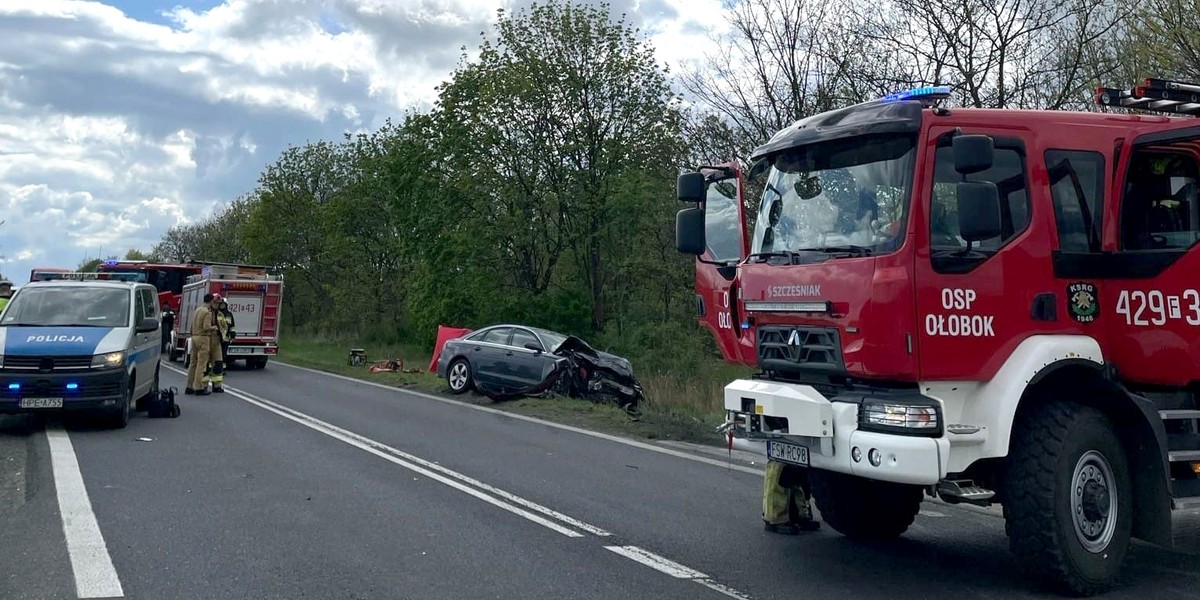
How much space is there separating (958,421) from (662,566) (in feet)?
6.83

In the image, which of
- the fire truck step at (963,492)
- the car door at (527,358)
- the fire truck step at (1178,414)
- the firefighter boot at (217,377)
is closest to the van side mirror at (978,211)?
the fire truck step at (963,492)

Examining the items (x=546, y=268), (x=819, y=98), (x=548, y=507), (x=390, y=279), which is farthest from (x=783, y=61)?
(x=390, y=279)

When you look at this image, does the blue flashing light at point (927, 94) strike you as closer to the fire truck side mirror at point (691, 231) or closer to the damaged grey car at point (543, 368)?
the fire truck side mirror at point (691, 231)

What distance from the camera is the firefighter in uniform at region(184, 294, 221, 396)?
732 inches

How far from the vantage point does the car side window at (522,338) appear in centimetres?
1948

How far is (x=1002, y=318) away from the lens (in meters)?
6.17

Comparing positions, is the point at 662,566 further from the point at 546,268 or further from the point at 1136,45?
the point at 546,268

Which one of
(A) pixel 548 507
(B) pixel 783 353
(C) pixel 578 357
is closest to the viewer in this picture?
(B) pixel 783 353

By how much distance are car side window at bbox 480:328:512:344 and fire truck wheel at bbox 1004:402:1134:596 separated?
47.4 feet

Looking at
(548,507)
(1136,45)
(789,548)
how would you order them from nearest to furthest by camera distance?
(789,548)
(548,507)
(1136,45)

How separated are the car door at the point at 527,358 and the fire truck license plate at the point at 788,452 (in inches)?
483

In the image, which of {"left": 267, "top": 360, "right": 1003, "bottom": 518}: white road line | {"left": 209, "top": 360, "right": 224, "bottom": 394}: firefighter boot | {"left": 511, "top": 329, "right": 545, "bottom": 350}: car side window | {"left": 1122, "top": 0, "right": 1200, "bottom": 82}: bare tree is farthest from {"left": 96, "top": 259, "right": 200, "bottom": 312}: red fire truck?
{"left": 1122, "top": 0, "right": 1200, "bottom": 82}: bare tree

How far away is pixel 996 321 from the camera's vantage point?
614 cm

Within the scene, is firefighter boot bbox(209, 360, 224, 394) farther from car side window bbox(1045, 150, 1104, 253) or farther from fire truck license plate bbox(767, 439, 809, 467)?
car side window bbox(1045, 150, 1104, 253)
